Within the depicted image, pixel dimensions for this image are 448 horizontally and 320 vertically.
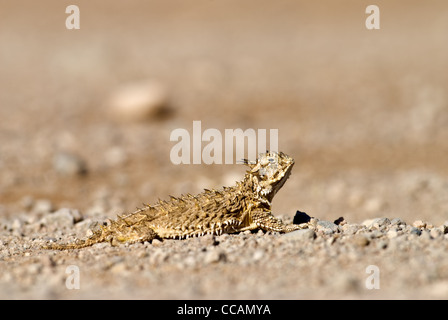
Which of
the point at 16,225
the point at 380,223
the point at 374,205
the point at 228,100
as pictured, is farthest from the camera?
the point at 228,100

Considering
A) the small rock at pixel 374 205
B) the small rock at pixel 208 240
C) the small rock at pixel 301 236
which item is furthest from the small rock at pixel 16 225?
the small rock at pixel 374 205

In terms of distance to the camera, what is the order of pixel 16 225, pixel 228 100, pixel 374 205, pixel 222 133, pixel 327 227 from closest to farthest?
pixel 327 227 < pixel 16 225 < pixel 374 205 < pixel 222 133 < pixel 228 100

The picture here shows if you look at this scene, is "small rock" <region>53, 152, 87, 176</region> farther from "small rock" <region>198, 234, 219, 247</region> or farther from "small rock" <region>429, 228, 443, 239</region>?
"small rock" <region>429, 228, 443, 239</region>

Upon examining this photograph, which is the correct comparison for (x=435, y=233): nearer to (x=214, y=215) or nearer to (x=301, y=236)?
(x=301, y=236)

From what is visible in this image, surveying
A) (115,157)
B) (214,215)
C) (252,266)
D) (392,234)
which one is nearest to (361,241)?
(392,234)
